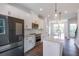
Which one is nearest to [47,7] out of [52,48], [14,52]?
[52,48]

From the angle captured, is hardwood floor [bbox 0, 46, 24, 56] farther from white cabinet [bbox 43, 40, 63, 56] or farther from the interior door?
white cabinet [bbox 43, 40, 63, 56]

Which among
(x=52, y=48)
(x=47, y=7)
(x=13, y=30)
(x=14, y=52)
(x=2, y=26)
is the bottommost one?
(x=14, y=52)

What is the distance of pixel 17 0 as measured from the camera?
121 centimetres

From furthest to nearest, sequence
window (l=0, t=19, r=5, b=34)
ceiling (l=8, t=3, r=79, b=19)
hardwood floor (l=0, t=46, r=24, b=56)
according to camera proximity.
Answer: ceiling (l=8, t=3, r=79, b=19) < hardwood floor (l=0, t=46, r=24, b=56) < window (l=0, t=19, r=5, b=34)

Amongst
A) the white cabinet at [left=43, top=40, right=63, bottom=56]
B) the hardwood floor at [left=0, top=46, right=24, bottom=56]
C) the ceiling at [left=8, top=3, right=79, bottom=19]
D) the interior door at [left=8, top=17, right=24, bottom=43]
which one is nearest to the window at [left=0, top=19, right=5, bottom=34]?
the interior door at [left=8, top=17, right=24, bottom=43]

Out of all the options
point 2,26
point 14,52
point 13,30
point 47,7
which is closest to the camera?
point 2,26

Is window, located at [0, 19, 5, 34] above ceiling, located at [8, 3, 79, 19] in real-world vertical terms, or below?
below

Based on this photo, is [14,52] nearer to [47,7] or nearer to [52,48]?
[52,48]

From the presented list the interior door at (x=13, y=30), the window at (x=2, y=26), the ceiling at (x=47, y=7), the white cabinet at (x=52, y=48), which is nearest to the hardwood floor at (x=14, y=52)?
the interior door at (x=13, y=30)

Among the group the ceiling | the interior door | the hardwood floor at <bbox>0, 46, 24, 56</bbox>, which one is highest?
the ceiling

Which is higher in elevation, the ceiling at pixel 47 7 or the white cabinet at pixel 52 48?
the ceiling at pixel 47 7

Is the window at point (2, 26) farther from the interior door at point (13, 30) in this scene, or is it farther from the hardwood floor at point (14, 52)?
the hardwood floor at point (14, 52)

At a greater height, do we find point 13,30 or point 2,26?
point 2,26

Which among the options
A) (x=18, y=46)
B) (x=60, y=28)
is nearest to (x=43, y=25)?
(x=60, y=28)
